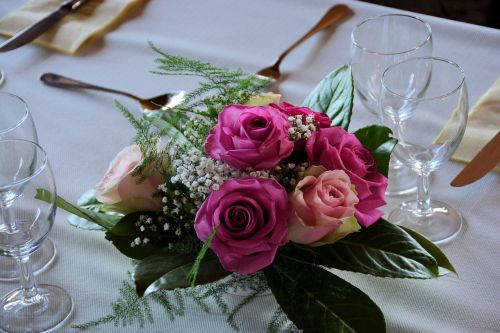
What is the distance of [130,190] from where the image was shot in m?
0.82

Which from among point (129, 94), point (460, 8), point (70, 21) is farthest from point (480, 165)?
point (460, 8)

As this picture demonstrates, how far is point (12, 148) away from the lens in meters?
0.87

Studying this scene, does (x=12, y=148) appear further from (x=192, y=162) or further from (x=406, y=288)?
(x=406, y=288)

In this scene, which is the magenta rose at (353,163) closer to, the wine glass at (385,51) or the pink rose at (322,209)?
the pink rose at (322,209)

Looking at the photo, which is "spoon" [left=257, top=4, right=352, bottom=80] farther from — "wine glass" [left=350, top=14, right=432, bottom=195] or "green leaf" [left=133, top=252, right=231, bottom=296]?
"green leaf" [left=133, top=252, right=231, bottom=296]

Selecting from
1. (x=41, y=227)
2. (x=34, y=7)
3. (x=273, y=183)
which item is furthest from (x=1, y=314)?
(x=34, y=7)

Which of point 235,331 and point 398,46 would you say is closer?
point 235,331

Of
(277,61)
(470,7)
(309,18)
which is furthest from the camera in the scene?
(470,7)

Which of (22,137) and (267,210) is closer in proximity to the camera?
(267,210)

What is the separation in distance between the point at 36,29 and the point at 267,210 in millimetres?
777

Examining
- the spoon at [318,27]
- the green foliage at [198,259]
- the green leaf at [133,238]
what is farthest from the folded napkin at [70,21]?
the green foliage at [198,259]

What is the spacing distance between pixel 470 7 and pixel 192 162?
1.72m

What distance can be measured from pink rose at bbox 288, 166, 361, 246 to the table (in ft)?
0.45

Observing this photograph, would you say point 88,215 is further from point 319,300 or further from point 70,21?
point 70,21
